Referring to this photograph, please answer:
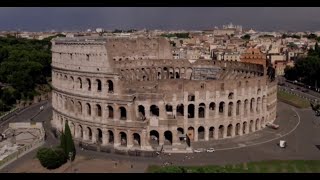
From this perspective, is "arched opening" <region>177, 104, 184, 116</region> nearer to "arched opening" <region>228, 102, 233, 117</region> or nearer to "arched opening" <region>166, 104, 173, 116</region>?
"arched opening" <region>166, 104, 173, 116</region>

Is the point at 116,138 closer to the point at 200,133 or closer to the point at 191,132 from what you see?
the point at 191,132

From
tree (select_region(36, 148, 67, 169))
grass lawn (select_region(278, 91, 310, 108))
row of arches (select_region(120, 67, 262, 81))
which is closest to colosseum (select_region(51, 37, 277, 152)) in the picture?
tree (select_region(36, 148, 67, 169))

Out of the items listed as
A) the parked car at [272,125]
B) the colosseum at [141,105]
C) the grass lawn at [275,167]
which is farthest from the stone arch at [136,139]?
the parked car at [272,125]

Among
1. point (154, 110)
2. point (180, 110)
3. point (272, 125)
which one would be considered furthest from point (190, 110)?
point (272, 125)

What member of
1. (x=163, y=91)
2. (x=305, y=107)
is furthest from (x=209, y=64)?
(x=163, y=91)

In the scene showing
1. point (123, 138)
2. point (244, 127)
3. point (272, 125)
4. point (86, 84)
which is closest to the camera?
point (123, 138)

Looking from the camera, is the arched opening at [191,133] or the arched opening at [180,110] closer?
the arched opening at [191,133]

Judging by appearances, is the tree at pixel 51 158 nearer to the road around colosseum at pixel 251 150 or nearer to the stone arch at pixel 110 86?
the road around colosseum at pixel 251 150
